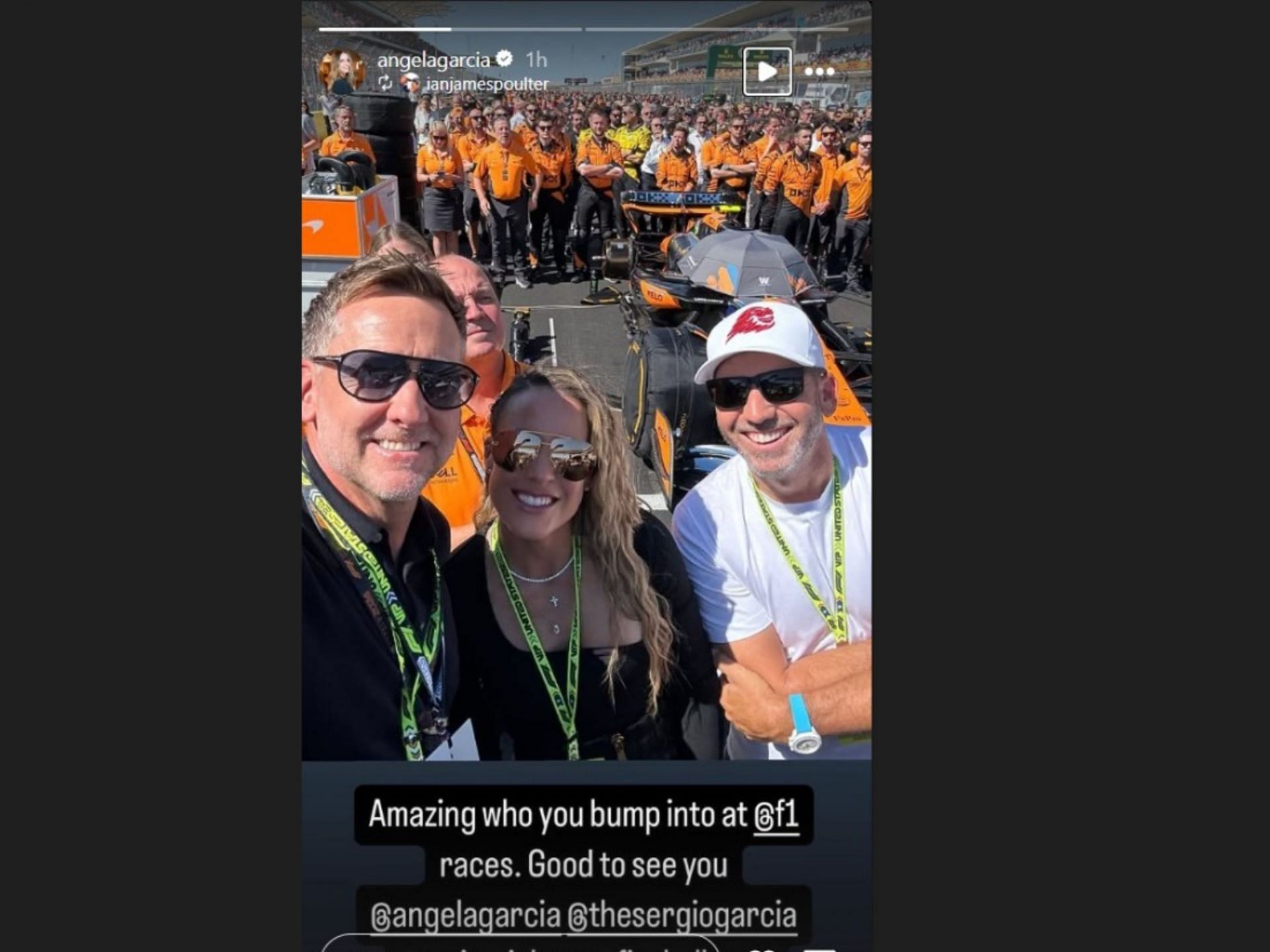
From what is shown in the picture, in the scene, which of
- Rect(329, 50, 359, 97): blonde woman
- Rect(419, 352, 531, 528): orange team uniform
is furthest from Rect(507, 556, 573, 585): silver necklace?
Rect(329, 50, 359, 97): blonde woman

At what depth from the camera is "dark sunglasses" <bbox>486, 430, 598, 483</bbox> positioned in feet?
15.2

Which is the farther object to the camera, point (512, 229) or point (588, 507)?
point (512, 229)

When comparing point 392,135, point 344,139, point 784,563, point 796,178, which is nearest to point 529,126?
point 392,135

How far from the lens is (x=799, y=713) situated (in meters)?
4.82

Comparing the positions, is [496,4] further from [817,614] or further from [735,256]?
[817,614]

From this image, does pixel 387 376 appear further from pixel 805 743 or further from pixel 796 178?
pixel 805 743

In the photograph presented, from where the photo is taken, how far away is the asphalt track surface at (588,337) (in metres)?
4.77

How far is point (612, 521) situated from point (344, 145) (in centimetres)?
164

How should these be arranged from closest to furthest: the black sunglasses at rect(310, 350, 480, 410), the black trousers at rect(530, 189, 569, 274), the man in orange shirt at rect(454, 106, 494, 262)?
1. the black sunglasses at rect(310, 350, 480, 410)
2. the man in orange shirt at rect(454, 106, 494, 262)
3. the black trousers at rect(530, 189, 569, 274)

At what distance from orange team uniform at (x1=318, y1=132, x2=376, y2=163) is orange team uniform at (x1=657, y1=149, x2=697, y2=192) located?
107cm

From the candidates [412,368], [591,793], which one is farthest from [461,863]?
[412,368]

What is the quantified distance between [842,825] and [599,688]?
1.06 m

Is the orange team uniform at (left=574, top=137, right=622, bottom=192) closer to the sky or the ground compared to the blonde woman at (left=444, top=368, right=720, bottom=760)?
closer to the sky

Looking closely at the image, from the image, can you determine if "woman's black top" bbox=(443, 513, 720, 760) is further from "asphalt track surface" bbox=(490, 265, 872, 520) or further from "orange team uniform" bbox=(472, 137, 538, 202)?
"orange team uniform" bbox=(472, 137, 538, 202)
